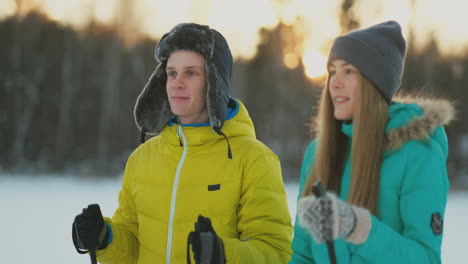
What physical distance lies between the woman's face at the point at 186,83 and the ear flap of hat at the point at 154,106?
213mm

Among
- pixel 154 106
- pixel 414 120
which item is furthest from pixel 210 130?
pixel 414 120

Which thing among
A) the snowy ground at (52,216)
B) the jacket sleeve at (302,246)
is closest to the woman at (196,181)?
the jacket sleeve at (302,246)

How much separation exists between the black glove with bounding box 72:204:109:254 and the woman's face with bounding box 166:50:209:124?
0.53 m

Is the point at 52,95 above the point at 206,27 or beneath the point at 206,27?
beneath

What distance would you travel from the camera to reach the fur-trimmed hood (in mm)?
1446

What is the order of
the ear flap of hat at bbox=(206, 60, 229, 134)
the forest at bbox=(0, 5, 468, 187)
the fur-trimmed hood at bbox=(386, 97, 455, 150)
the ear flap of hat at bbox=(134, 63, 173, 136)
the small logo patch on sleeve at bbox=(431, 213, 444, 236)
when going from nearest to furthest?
the small logo patch on sleeve at bbox=(431, 213, 444, 236)
the fur-trimmed hood at bbox=(386, 97, 455, 150)
the ear flap of hat at bbox=(206, 60, 229, 134)
the ear flap of hat at bbox=(134, 63, 173, 136)
the forest at bbox=(0, 5, 468, 187)

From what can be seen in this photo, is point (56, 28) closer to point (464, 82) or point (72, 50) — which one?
point (72, 50)

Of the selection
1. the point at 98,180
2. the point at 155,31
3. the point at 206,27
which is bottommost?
the point at 98,180

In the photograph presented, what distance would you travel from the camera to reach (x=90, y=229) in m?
1.95

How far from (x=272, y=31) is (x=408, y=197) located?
1427 centimetres

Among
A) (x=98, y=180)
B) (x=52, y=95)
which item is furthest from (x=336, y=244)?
(x=52, y=95)

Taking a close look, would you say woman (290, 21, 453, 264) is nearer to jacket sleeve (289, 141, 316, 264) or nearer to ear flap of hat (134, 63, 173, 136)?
jacket sleeve (289, 141, 316, 264)

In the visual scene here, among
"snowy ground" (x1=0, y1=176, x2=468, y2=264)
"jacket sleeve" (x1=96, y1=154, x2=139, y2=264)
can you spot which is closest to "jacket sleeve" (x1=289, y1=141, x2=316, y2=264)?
"jacket sleeve" (x1=96, y1=154, x2=139, y2=264)

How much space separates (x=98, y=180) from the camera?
13.0 metres
